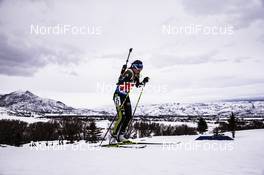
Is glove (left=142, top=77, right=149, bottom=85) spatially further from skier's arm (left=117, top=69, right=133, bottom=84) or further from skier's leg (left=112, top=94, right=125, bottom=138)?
skier's leg (left=112, top=94, right=125, bottom=138)

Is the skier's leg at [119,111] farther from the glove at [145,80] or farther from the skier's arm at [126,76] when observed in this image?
the glove at [145,80]

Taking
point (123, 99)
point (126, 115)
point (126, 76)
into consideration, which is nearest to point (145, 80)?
point (126, 76)

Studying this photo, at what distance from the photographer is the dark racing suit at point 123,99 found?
9.02 m

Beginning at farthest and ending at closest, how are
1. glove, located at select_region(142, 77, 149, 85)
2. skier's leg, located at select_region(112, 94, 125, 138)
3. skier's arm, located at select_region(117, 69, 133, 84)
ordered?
glove, located at select_region(142, 77, 149, 85) < skier's leg, located at select_region(112, 94, 125, 138) < skier's arm, located at select_region(117, 69, 133, 84)

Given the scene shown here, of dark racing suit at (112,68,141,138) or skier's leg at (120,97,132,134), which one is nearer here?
dark racing suit at (112,68,141,138)

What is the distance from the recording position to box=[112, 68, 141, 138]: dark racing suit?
29.6ft

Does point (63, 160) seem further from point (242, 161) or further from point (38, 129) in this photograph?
point (38, 129)

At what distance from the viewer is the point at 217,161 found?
547 centimetres

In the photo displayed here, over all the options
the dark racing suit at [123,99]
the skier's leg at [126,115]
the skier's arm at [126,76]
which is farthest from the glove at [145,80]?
the skier's leg at [126,115]

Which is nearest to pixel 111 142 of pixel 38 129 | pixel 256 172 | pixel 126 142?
pixel 126 142

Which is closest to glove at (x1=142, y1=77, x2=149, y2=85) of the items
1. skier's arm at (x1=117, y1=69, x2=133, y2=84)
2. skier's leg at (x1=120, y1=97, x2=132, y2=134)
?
skier's arm at (x1=117, y1=69, x2=133, y2=84)

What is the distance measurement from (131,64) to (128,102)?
1279 mm

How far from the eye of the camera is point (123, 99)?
9086 millimetres

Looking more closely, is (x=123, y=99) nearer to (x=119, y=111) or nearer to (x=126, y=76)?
(x=119, y=111)
